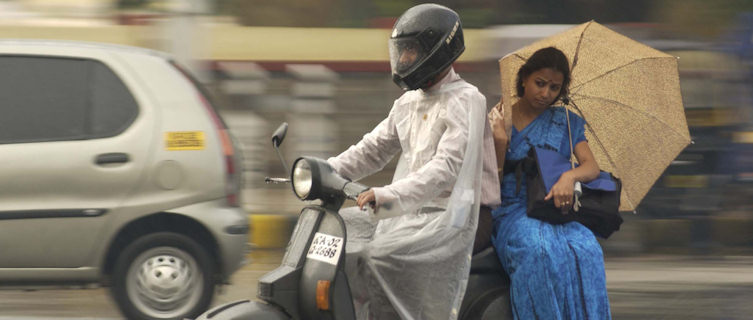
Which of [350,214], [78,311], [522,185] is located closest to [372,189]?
[350,214]

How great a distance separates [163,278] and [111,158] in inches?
28.1

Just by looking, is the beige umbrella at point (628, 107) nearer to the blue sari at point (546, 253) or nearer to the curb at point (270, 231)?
the blue sari at point (546, 253)

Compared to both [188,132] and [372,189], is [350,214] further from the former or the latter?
[188,132]

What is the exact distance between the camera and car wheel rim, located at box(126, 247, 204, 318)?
6.38 metres

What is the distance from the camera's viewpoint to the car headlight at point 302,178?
137 inches

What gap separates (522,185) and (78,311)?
3.73m

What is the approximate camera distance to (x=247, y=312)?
134 inches

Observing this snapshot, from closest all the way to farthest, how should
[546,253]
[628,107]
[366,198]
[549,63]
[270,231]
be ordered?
[366,198]
[546,253]
[549,63]
[628,107]
[270,231]

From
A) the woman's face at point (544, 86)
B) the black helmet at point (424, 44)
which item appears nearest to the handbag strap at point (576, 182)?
the woman's face at point (544, 86)

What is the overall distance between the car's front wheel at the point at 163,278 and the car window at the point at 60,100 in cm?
69

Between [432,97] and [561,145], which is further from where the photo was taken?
[561,145]

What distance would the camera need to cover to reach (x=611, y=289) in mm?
7809

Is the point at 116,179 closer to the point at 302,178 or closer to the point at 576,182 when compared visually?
the point at 302,178

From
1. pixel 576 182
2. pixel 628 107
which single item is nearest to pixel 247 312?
pixel 576 182
